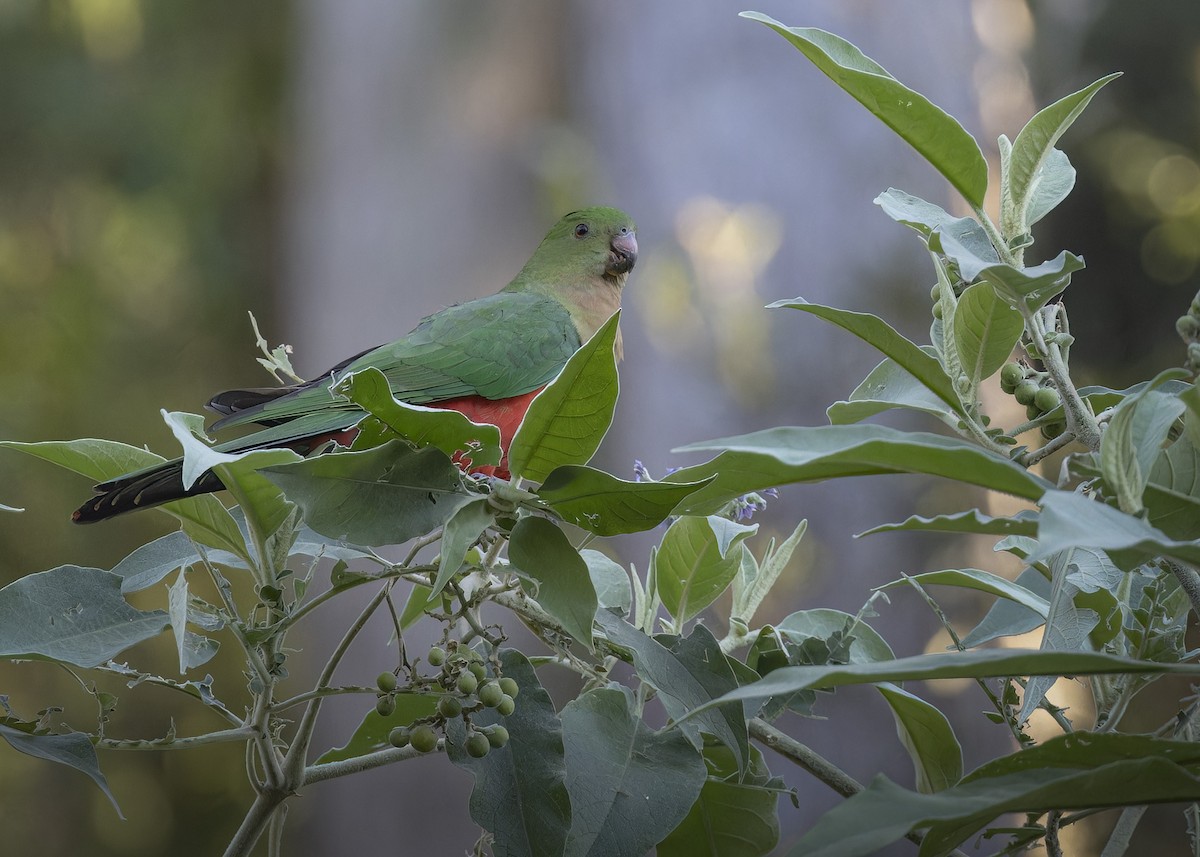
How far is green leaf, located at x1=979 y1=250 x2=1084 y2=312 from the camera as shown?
1.17 ft

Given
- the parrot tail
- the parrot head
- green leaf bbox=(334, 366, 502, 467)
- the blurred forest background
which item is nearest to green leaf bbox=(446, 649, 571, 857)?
green leaf bbox=(334, 366, 502, 467)

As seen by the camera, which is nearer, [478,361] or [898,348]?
[898,348]

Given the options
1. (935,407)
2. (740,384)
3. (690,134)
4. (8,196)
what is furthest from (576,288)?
(8,196)

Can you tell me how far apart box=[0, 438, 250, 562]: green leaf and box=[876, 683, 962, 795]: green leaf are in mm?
296

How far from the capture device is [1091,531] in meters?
0.26

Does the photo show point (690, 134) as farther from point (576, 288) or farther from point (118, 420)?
point (118, 420)

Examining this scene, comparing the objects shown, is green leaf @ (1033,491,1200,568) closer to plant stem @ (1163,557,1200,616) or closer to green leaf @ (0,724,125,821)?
plant stem @ (1163,557,1200,616)

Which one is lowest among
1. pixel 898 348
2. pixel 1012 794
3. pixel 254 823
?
pixel 254 823

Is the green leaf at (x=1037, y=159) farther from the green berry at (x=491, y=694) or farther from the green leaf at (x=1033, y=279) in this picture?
the green berry at (x=491, y=694)

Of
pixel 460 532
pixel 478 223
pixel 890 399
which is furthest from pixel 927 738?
pixel 478 223

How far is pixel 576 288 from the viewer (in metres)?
1.30

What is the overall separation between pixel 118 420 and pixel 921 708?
2150mm

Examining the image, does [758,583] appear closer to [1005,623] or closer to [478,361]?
[1005,623]

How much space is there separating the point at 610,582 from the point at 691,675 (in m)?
0.17
